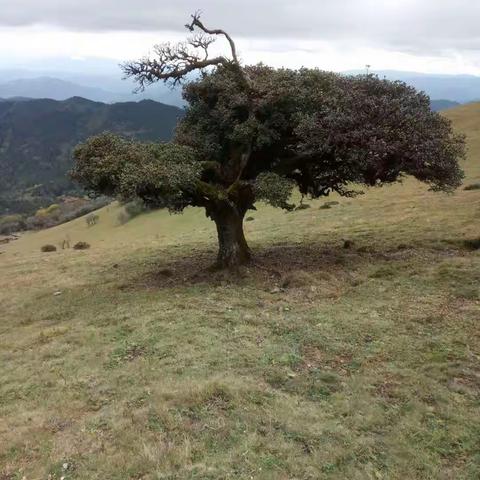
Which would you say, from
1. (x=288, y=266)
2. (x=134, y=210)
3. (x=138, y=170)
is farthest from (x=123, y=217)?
(x=138, y=170)

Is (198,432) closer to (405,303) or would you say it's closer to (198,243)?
(405,303)

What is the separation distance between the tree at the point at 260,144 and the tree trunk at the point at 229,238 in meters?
0.04

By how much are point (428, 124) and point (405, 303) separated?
23.6ft

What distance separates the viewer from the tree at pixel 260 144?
59.1 ft

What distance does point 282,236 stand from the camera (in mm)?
29328

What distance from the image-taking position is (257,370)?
11828 millimetres

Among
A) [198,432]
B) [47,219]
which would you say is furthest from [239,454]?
[47,219]

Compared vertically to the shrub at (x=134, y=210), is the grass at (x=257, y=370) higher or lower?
higher

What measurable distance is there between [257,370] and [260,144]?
9902 mm

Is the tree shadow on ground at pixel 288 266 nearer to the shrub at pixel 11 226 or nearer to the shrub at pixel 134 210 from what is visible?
the shrub at pixel 134 210

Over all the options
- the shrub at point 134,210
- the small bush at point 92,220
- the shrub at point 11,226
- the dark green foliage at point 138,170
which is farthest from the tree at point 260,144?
the shrub at point 11,226

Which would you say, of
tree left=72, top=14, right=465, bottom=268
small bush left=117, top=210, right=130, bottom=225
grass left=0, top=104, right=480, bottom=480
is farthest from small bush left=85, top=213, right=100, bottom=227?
tree left=72, top=14, right=465, bottom=268

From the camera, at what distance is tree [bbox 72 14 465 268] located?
18.0 meters

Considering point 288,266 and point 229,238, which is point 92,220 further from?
point 288,266
